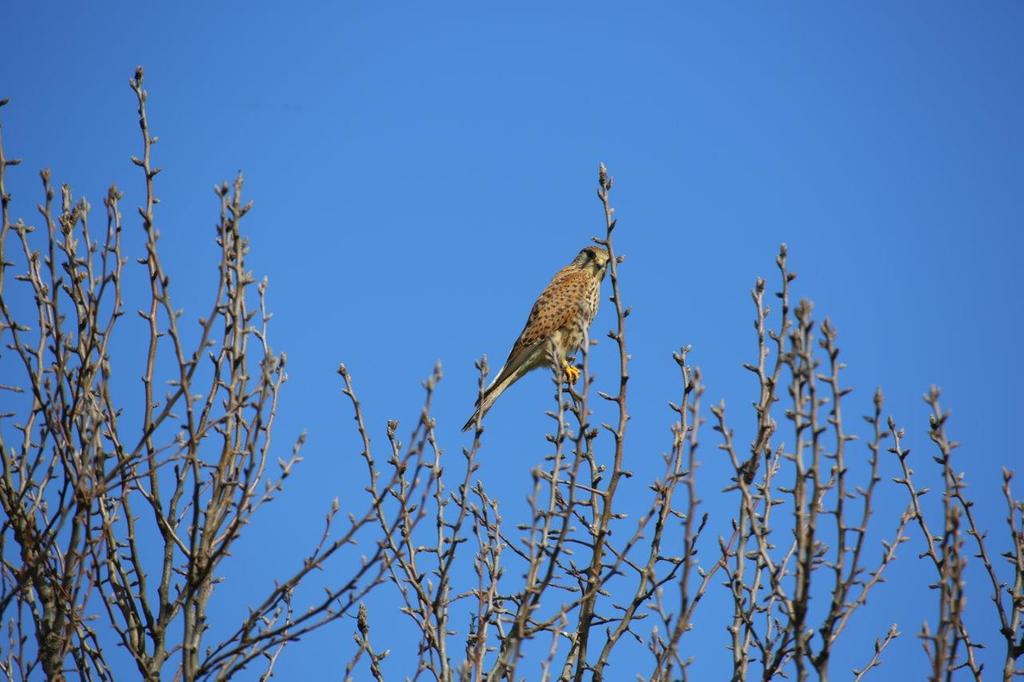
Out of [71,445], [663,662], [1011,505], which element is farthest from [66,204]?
[1011,505]

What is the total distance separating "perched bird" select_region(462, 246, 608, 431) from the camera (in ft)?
20.8

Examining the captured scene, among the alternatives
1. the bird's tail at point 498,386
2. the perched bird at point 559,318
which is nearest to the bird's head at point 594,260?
the perched bird at point 559,318

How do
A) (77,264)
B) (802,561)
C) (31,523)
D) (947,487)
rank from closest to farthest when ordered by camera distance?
1. (802,561)
2. (947,487)
3. (31,523)
4. (77,264)

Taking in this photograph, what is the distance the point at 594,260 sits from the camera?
24.0ft

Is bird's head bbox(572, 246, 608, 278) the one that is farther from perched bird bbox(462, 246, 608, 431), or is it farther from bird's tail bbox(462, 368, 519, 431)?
bird's tail bbox(462, 368, 519, 431)

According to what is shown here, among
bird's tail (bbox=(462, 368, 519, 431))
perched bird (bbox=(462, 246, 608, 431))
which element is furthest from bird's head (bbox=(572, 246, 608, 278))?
bird's tail (bbox=(462, 368, 519, 431))

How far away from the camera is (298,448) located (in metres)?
3.05

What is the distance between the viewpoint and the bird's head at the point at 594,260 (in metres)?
7.28

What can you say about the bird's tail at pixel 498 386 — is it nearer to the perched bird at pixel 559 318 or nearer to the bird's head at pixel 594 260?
the perched bird at pixel 559 318

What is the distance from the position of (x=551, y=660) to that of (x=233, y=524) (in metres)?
0.90

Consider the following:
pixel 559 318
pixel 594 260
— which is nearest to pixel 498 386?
pixel 559 318

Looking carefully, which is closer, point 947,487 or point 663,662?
point 947,487

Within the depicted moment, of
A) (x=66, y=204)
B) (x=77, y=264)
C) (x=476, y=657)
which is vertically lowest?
(x=476, y=657)

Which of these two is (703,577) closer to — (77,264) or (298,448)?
(298,448)
